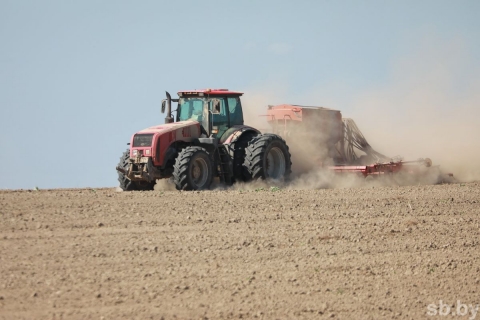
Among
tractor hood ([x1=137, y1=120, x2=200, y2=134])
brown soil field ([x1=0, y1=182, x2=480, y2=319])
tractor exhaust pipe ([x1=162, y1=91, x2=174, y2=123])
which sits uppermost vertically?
tractor exhaust pipe ([x1=162, y1=91, x2=174, y2=123])

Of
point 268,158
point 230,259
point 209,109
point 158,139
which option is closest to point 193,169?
point 158,139

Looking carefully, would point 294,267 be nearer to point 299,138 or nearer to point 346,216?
point 346,216

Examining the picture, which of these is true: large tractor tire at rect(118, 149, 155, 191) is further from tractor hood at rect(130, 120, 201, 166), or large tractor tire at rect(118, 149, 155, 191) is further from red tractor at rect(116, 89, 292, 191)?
tractor hood at rect(130, 120, 201, 166)

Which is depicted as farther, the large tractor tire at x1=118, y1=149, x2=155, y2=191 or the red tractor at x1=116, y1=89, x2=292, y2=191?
the large tractor tire at x1=118, y1=149, x2=155, y2=191

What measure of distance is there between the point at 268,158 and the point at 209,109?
1.99 metres

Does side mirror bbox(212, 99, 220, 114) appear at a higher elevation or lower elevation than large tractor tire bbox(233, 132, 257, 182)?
higher

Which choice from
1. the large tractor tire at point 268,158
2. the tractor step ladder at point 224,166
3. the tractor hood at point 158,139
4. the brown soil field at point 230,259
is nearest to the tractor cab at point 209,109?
the tractor step ladder at point 224,166

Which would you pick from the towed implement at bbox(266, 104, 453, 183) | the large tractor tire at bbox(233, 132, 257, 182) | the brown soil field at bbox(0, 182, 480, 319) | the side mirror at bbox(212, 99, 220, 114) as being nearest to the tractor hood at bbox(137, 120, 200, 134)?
the side mirror at bbox(212, 99, 220, 114)

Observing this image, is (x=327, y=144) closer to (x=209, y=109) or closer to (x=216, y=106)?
(x=209, y=109)

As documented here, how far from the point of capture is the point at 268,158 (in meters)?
20.4

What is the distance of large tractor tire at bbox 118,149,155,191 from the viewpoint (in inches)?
750

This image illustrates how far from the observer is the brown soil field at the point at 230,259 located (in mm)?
8086

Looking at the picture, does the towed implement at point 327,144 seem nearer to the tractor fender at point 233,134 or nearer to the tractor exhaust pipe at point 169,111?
the tractor fender at point 233,134

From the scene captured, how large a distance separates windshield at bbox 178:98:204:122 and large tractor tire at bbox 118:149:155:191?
180cm
